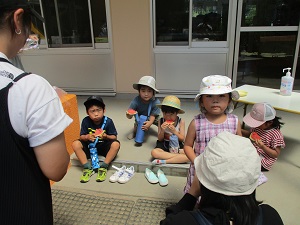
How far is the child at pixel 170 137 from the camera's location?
2.74 metres

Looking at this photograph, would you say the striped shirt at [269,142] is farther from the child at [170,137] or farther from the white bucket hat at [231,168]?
the white bucket hat at [231,168]

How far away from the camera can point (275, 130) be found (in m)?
2.67

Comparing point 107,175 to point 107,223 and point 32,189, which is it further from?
point 32,189

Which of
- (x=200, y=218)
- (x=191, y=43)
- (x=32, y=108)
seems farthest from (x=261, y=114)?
(x=191, y=43)

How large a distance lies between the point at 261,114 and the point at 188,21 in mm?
2803

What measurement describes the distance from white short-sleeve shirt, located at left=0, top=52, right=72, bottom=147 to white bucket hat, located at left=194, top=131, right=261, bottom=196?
2.10 ft

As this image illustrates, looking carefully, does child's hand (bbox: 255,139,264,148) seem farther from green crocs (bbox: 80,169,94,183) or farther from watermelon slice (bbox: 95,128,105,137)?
green crocs (bbox: 80,169,94,183)

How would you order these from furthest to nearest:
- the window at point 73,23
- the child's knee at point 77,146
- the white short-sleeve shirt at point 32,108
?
1. the window at point 73,23
2. the child's knee at point 77,146
3. the white short-sleeve shirt at point 32,108

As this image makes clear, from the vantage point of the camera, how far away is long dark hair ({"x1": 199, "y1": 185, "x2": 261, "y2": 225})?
1006 mm

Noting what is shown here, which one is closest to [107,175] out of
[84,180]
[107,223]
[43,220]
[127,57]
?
[84,180]

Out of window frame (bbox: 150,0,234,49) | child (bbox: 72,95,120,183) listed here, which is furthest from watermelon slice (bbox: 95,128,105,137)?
window frame (bbox: 150,0,234,49)

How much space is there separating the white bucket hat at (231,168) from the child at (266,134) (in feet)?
→ 5.52

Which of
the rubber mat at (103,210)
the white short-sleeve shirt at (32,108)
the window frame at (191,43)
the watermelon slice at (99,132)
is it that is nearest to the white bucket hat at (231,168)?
the white short-sleeve shirt at (32,108)

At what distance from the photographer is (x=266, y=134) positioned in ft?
8.80
